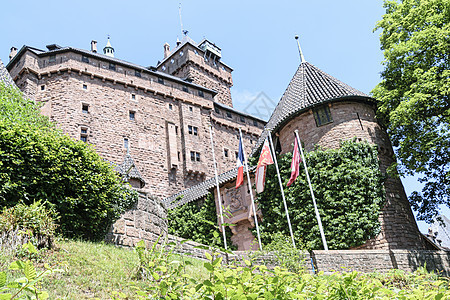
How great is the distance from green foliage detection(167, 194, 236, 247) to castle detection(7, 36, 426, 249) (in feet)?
2.31

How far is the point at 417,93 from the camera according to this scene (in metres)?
13.4

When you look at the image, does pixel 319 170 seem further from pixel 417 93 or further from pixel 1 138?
pixel 1 138

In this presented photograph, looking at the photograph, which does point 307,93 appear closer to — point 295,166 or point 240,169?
point 295,166

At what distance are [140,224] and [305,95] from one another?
1040 cm

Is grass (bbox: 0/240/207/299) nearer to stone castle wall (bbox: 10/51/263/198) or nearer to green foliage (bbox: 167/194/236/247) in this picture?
green foliage (bbox: 167/194/236/247)

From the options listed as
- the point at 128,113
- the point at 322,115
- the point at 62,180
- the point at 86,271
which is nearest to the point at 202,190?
the point at 322,115

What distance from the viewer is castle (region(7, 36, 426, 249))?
17125 millimetres

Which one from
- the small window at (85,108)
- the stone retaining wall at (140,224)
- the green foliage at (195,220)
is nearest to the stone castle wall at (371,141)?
the green foliage at (195,220)

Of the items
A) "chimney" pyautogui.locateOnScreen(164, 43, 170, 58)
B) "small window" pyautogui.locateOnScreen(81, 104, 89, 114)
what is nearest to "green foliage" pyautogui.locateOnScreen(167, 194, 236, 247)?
"small window" pyautogui.locateOnScreen(81, 104, 89, 114)

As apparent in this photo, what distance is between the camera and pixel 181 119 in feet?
113

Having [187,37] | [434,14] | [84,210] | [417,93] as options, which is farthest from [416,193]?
[187,37]

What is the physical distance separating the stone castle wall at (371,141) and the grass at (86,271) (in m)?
9.27

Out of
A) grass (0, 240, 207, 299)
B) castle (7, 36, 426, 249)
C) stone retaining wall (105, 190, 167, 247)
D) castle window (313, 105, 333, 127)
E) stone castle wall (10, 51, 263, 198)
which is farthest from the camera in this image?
stone castle wall (10, 51, 263, 198)

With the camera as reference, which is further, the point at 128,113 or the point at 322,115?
the point at 128,113
